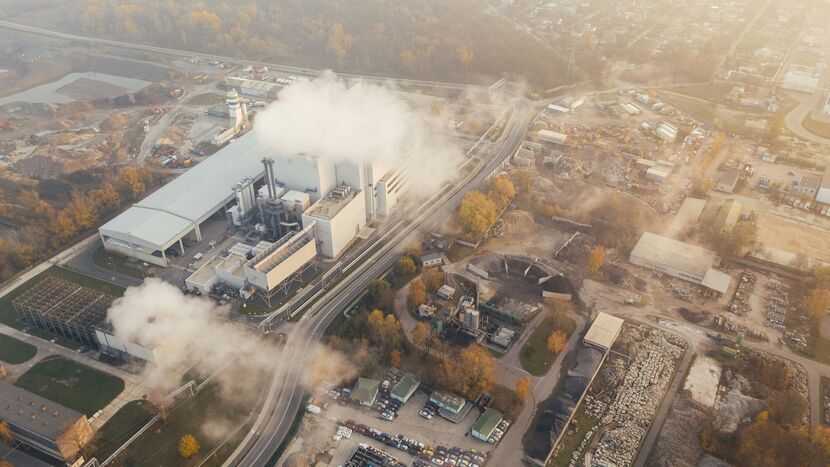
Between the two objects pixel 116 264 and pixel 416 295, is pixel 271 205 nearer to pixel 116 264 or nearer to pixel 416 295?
pixel 116 264

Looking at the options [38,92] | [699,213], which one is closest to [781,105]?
[699,213]

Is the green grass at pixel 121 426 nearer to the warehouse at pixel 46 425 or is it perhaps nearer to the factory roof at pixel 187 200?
→ the warehouse at pixel 46 425

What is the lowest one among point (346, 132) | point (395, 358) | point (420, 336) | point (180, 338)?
point (395, 358)

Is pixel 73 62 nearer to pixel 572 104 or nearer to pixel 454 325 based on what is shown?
pixel 572 104

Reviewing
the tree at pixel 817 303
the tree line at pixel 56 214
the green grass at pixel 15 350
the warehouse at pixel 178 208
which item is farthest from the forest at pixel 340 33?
the green grass at pixel 15 350

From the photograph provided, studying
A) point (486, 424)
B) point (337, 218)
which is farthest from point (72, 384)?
point (486, 424)

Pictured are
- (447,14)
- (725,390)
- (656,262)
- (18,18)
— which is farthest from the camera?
(18,18)

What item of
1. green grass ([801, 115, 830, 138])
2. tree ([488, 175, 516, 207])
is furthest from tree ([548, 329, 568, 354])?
green grass ([801, 115, 830, 138])
